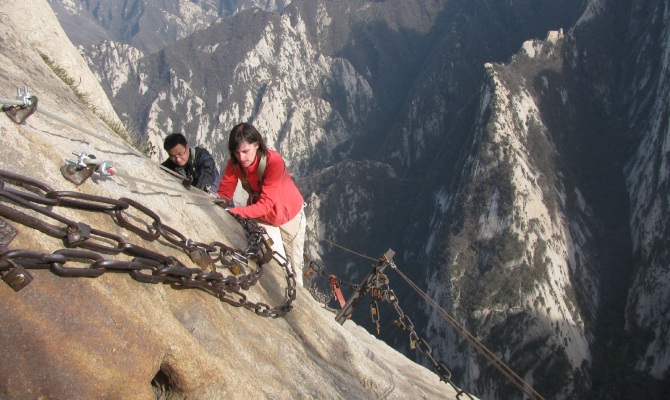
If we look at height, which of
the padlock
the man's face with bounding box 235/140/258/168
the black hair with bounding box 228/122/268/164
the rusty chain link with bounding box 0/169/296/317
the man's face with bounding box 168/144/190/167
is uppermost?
the black hair with bounding box 228/122/268/164

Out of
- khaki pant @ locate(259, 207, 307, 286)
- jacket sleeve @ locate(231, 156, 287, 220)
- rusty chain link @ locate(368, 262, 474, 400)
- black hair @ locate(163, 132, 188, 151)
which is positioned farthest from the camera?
rusty chain link @ locate(368, 262, 474, 400)

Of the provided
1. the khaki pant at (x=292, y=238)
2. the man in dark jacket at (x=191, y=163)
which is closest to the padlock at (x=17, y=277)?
the khaki pant at (x=292, y=238)

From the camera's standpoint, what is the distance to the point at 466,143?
128625 mm

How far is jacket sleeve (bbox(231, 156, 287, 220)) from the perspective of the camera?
23.5 ft

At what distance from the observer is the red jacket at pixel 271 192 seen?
7.17 metres

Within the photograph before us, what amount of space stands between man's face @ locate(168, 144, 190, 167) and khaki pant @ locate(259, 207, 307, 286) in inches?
77.9

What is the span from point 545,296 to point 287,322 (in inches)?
3574

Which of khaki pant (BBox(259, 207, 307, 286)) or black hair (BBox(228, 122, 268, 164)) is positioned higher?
black hair (BBox(228, 122, 268, 164))

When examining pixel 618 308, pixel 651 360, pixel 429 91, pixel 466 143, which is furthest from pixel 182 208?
pixel 429 91

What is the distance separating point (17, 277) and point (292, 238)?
5.28m

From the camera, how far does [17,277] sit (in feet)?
11.0

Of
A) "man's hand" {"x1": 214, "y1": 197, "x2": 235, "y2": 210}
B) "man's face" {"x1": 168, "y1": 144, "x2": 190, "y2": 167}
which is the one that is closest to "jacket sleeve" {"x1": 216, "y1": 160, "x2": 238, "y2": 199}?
"man's hand" {"x1": 214, "y1": 197, "x2": 235, "y2": 210}

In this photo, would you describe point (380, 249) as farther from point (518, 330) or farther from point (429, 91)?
point (429, 91)

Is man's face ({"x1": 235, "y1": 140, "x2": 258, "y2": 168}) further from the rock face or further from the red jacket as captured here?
the rock face
